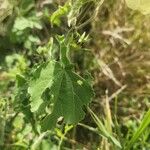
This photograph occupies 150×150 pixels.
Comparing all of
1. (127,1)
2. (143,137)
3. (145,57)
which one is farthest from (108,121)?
(127,1)

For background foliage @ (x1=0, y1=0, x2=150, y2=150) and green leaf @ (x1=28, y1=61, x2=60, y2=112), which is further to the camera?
background foliage @ (x1=0, y1=0, x2=150, y2=150)

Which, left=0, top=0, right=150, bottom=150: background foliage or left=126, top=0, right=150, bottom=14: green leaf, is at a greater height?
left=126, top=0, right=150, bottom=14: green leaf

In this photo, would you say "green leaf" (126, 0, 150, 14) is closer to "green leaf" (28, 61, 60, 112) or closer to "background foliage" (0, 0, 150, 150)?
"green leaf" (28, 61, 60, 112)

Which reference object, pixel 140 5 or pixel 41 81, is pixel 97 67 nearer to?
pixel 41 81

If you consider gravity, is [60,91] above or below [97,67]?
above

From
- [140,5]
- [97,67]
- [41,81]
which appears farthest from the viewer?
[97,67]

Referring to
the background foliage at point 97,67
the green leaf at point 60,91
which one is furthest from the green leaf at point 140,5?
the background foliage at point 97,67

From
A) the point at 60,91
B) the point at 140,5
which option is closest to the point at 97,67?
the point at 60,91

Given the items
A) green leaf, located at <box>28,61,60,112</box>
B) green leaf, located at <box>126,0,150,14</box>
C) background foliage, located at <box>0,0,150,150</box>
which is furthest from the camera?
background foliage, located at <box>0,0,150,150</box>

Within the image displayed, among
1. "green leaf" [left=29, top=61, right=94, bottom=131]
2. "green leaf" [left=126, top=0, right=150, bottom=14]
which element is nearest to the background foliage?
"green leaf" [left=29, top=61, right=94, bottom=131]
